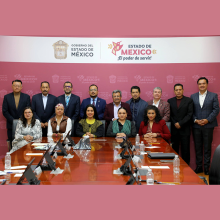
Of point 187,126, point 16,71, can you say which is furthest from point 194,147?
point 16,71

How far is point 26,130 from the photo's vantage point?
4648 mm

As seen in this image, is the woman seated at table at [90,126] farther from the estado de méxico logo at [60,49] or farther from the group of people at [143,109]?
the estado de méxico logo at [60,49]

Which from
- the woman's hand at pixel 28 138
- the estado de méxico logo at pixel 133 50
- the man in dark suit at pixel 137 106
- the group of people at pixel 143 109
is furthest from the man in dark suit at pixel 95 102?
the woman's hand at pixel 28 138

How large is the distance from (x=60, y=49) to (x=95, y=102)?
1.60 metres

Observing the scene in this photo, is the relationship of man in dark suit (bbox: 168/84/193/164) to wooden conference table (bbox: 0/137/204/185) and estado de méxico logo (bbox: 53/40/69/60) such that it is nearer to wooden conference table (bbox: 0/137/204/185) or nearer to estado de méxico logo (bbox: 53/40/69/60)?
wooden conference table (bbox: 0/137/204/185)

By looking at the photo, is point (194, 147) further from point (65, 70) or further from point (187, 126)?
point (65, 70)

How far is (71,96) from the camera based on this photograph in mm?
5789

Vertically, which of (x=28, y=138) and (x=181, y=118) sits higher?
(x=181, y=118)

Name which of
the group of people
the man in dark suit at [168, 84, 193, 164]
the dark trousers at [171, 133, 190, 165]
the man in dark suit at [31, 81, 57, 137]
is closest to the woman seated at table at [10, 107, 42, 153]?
the group of people

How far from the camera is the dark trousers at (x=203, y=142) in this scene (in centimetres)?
559

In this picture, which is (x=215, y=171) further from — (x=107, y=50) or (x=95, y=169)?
(x=107, y=50)

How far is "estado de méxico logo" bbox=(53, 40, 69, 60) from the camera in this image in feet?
19.8

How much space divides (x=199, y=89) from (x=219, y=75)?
25.9 inches

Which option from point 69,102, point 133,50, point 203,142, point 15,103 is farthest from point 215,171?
point 15,103
